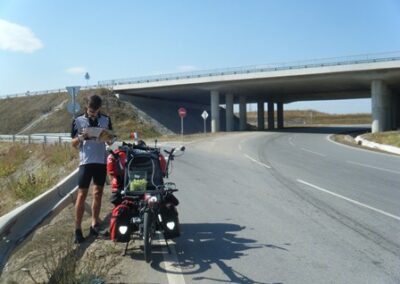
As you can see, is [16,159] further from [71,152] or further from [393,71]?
[393,71]

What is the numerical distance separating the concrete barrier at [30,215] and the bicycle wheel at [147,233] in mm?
1344

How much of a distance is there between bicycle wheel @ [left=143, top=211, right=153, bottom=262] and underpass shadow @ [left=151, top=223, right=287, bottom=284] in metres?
0.14

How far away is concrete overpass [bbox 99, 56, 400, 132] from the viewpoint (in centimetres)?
4522

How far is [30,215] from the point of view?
632 centimetres

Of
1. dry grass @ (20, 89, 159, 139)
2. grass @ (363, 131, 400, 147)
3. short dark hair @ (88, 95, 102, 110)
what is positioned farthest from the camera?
dry grass @ (20, 89, 159, 139)

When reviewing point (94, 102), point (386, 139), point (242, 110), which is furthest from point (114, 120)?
point (94, 102)

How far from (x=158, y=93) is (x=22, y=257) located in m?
59.2

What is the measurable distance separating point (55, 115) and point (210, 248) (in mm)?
59044

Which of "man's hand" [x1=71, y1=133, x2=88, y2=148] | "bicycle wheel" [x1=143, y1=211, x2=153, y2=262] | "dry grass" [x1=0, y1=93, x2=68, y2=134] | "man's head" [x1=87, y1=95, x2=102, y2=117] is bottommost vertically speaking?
"bicycle wheel" [x1=143, y1=211, x2=153, y2=262]

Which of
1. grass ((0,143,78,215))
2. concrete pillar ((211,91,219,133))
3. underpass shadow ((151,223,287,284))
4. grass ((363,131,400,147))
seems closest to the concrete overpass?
concrete pillar ((211,91,219,133))

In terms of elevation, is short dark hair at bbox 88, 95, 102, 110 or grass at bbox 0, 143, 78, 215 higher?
short dark hair at bbox 88, 95, 102, 110

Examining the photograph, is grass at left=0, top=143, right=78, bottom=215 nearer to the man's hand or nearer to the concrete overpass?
the man's hand

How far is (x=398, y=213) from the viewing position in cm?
877

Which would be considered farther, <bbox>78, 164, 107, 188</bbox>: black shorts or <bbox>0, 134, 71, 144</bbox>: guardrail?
<bbox>0, 134, 71, 144</bbox>: guardrail
